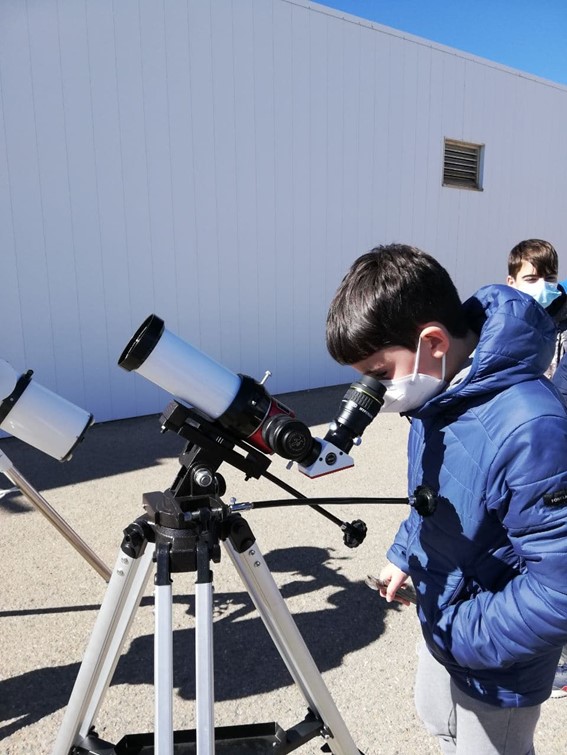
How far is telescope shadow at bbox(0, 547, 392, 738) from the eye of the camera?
218cm

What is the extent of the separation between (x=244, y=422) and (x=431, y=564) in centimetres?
52

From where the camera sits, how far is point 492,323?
3.88 feet

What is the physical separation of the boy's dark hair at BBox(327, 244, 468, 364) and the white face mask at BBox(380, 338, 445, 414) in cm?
7

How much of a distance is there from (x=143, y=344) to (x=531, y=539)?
84 centimetres

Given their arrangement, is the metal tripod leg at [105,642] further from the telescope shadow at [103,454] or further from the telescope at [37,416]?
the telescope shadow at [103,454]

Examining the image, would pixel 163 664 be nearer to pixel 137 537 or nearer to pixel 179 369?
pixel 137 537

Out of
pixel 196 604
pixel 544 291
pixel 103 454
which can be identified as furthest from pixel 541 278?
pixel 103 454

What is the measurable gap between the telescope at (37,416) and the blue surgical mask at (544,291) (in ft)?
6.52

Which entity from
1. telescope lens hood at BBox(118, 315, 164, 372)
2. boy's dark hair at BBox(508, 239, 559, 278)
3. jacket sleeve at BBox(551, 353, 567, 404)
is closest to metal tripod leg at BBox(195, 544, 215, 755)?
telescope lens hood at BBox(118, 315, 164, 372)

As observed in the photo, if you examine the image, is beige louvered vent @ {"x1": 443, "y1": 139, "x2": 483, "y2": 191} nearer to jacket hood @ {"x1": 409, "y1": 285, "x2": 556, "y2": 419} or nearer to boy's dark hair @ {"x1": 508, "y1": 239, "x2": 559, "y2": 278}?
boy's dark hair @ {"x1": 508, "y1": 239, "x2": 559, "y2": 278}

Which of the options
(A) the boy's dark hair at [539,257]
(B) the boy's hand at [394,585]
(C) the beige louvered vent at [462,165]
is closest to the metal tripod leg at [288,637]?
Result: (B) the boy's hand at [394,585]

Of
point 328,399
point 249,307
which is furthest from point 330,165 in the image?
point 328,399

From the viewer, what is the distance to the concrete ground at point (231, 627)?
2.06 metres

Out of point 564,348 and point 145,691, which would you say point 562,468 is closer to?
point 145,691
